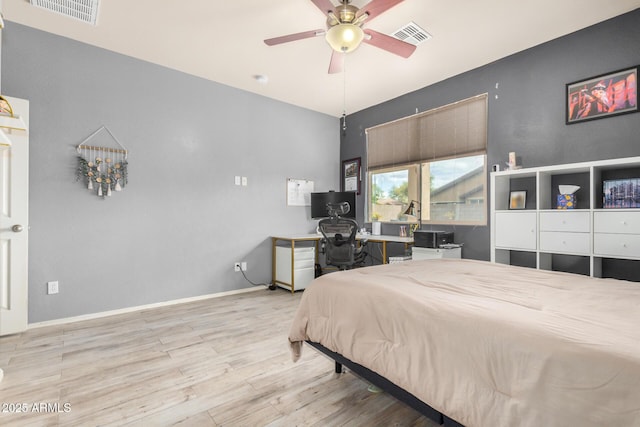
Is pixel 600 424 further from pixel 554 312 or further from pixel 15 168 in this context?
pixel 15 168

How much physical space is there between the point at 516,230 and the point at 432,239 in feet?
2.64

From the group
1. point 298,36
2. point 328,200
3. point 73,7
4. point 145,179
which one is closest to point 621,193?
point 298,36

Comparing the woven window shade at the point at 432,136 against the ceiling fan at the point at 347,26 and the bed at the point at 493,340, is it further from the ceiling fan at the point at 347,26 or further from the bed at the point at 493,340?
the bed at the point at 493,340

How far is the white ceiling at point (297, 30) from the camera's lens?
2.55 m

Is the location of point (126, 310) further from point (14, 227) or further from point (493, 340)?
point (493, 340)

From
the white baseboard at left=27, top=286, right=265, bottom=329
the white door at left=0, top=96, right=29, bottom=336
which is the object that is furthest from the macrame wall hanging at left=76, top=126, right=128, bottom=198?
the white baseboard at left=27, top=286, right=265, bottom=329

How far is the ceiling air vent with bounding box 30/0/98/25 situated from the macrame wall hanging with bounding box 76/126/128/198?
1009 mm

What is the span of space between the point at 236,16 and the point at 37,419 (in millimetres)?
3069

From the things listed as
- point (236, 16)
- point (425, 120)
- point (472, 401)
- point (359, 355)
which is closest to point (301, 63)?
point (236, 16)

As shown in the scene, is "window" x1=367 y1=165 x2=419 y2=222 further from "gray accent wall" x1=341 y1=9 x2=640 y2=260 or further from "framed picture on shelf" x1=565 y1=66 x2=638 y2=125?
"framed picture on shelf" x1=565 y1=66 x2=638 y2=125

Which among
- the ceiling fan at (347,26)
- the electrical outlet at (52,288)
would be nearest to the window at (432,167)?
the ceiling fan at (347,26)

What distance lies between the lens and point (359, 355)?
1516 millimetres

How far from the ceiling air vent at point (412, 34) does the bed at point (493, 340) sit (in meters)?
2.21

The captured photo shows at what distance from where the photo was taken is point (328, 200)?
475 cm
